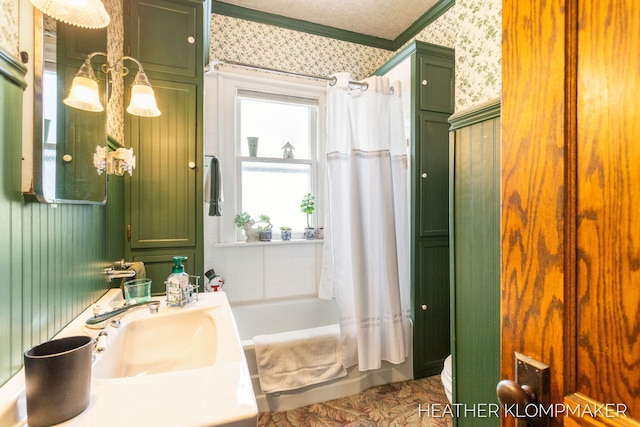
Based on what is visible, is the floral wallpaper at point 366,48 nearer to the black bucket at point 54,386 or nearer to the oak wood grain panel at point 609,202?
the oak wood grain panel at point 609,202

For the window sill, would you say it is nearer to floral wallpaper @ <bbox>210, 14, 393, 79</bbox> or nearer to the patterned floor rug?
the patterned floor rug

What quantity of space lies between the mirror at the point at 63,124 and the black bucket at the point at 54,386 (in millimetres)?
430

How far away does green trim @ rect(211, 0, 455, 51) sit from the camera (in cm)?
257

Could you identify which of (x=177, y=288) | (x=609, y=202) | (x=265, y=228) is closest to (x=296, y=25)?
(x=265, y=228)

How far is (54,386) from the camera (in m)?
0.55

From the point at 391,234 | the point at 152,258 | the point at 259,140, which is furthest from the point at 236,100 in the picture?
the point at 391,234

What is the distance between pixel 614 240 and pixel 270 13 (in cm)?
302

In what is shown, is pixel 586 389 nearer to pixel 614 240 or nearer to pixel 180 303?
pixel 614 240

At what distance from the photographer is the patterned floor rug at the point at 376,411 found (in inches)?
70.6

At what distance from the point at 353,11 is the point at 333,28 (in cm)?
29

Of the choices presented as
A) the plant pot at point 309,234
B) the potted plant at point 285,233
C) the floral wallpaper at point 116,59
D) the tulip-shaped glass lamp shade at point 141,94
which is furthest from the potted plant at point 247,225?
the tulip-shaped glass lamp shade at point 141,94

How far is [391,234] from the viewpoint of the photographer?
7.40ft

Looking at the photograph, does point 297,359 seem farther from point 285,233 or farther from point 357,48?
point 357,48

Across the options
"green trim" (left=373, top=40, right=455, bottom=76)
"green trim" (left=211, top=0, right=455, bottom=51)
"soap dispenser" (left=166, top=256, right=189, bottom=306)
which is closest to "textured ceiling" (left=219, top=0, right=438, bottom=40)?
"green trim" (left=211, top=0, right=455, bottom=51)
